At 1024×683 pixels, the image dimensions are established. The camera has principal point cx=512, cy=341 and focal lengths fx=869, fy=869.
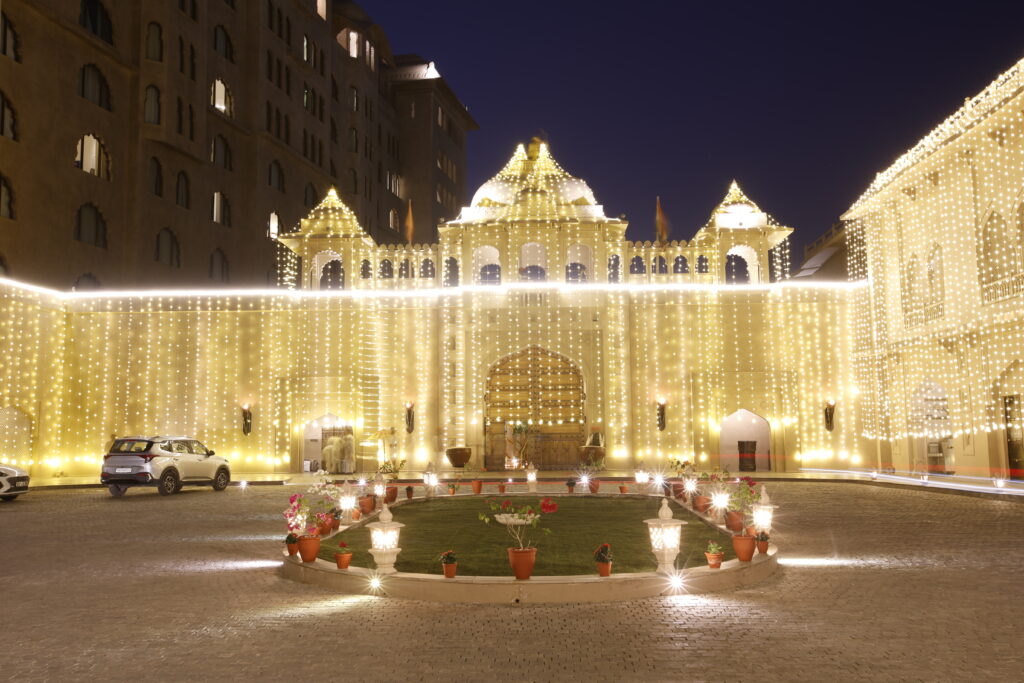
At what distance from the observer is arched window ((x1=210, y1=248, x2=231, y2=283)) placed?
34.8 m

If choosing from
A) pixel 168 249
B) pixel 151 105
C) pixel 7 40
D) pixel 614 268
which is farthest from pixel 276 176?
pixel 614 268

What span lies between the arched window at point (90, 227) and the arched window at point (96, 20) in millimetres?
5829

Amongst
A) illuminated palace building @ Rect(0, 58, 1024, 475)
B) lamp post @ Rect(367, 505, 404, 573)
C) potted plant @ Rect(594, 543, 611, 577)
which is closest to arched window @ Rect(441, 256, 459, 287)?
illuminated palace building @ Rect(0, 58, 1024, 475)

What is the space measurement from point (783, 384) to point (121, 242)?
73.9 feet

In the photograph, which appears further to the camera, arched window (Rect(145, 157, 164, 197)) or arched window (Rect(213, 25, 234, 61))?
arched window (Rect(213, 25, 234, 61))

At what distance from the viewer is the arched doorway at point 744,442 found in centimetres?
2679

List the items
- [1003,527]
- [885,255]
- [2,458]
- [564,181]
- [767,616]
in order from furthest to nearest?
[564,181]
[885,255]
[2,458]
[1003,527]
[767,616]

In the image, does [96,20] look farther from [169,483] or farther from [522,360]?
[522,360]

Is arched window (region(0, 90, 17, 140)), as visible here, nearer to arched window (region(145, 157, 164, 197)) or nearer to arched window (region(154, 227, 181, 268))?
arched window (region(145, 157, 164, 197))

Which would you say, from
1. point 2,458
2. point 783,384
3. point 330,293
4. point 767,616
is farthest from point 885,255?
point 2,458

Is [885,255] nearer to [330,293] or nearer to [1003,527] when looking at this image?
[1003,527]

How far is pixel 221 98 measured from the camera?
35.2 m

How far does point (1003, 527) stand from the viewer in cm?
1327

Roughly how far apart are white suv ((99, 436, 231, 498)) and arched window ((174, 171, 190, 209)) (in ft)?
45.4
